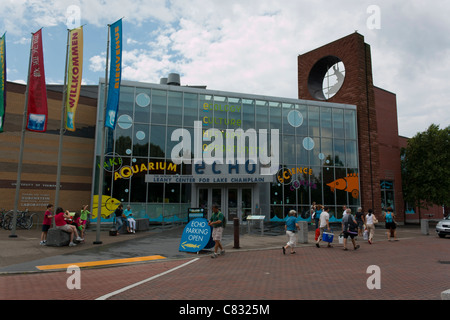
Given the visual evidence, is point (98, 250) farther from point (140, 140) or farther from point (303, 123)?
point (303, 123)

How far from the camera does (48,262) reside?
1023 centimetres

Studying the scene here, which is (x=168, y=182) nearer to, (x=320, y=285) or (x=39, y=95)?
(x=39, y=95)

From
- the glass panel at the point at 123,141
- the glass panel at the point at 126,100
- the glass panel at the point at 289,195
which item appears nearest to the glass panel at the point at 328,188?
the glass panel at the point at 289,195

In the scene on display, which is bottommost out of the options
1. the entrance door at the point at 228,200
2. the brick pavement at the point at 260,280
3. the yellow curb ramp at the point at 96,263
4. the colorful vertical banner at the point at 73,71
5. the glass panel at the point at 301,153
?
the yellow curb ramp at the point at 96,263

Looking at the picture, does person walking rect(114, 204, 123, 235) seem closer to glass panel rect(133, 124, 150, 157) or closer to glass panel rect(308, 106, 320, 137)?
glass panel rect(133, 124, 150, 157)

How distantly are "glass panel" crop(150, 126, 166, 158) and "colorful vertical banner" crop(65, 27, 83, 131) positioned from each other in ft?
25.8

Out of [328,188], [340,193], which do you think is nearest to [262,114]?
[328,188]

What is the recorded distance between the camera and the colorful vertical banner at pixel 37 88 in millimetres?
16406

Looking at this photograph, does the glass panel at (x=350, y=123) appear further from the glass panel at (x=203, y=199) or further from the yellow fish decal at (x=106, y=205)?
the yellow fish decal at (x=106, y=205)

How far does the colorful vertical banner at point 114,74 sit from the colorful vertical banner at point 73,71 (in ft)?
6.36

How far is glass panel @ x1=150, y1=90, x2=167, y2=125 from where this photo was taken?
2428 cm

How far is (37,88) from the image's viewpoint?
16.5 meters

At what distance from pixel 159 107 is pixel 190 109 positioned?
232 centimetres
